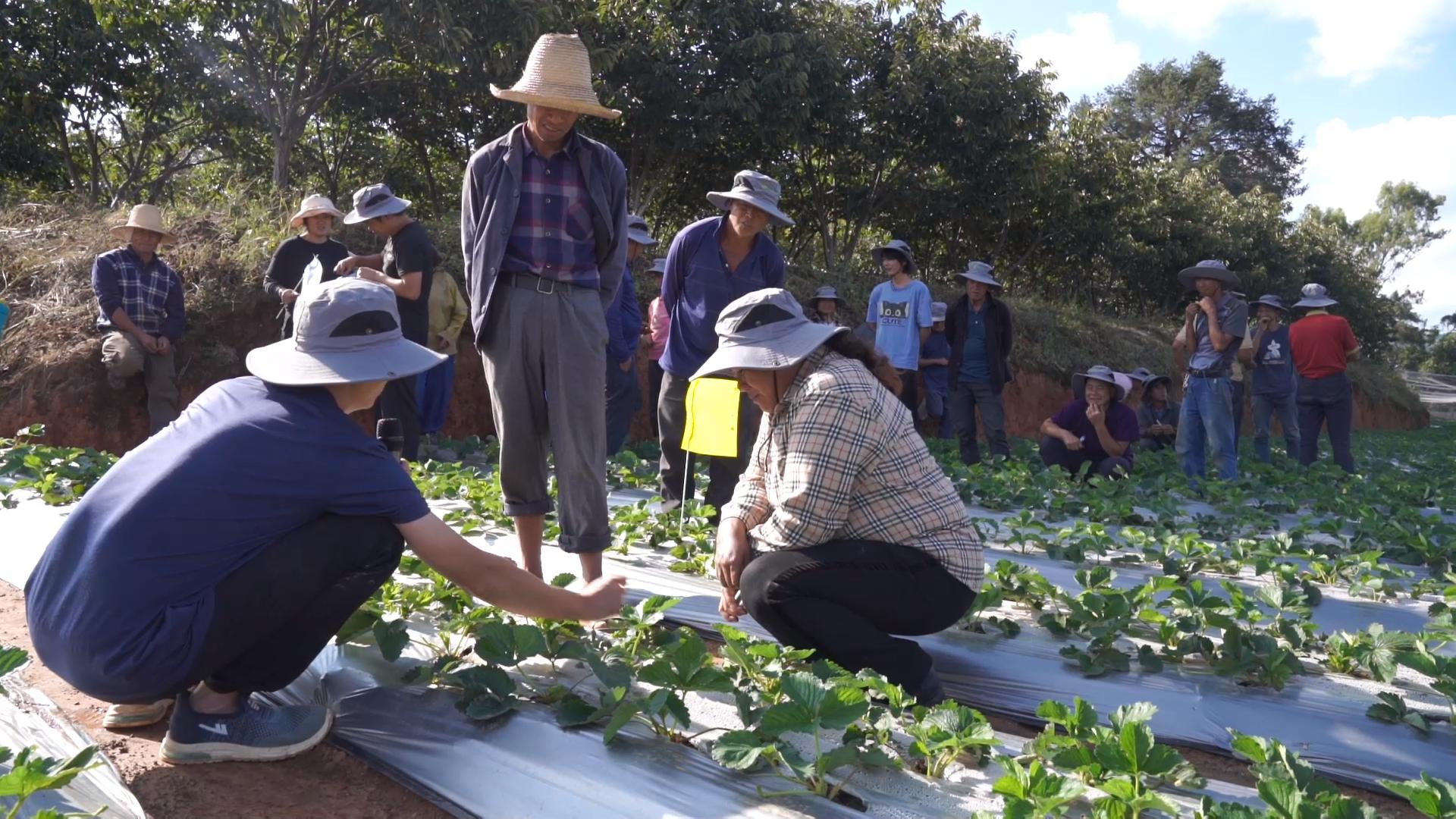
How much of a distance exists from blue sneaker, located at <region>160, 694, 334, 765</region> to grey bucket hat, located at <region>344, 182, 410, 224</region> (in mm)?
3943

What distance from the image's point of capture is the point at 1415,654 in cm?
269

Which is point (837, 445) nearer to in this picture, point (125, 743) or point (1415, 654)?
point (1415, 654)

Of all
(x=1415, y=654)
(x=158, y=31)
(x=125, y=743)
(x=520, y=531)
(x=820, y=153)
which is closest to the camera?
(x=125, y=743)

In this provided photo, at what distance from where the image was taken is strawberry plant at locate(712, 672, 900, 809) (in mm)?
2143

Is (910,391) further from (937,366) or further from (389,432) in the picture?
(389,432)

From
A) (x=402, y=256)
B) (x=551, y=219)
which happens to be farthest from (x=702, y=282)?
(x=402, y=256)

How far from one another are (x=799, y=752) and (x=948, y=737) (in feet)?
1.00

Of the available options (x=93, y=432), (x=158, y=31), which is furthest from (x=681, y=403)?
(x=158, y=31)

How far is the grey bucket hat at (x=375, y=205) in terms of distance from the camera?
5.91 metres

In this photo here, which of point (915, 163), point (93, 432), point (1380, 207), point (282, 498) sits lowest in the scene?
point (93, 432)

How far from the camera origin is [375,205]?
598cm

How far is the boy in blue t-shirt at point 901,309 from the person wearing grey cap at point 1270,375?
2.73 m

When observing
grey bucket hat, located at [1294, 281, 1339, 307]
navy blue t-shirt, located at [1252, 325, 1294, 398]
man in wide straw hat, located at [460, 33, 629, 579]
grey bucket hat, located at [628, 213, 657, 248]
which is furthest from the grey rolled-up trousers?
grey bucket hat, located at [1294, 281, 1339, 307]

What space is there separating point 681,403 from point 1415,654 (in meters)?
3.32
